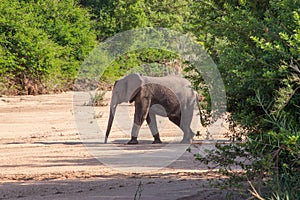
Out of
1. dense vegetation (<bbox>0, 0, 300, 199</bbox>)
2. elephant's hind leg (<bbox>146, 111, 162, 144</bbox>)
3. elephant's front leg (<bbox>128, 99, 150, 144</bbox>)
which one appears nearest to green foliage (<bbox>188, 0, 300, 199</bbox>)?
dense vegetation (<bbox>0, 0, 300, 199</bbox>)

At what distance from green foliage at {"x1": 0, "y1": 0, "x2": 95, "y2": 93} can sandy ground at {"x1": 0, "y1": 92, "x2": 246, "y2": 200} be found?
9.02 metres

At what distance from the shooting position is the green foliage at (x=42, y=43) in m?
29.4

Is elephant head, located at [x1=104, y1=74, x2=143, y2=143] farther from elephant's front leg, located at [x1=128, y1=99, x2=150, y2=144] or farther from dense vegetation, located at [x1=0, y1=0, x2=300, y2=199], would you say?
dense vegetation, located at [x1=0, y1=0, x2=300, y2=199]

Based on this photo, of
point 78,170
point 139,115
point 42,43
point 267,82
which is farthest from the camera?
point 42,43

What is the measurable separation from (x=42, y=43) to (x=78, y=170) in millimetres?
18986

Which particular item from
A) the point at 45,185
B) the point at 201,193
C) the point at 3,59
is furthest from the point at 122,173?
the point at 3,59

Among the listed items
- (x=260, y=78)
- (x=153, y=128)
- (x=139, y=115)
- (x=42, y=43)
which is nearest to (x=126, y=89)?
(x=139, y=115)

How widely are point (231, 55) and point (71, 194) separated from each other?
3383 millimetres

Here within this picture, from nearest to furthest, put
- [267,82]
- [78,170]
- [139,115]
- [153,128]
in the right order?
1. [267,82]
2. [78,170]
3. [139,115]
4. [153,128]

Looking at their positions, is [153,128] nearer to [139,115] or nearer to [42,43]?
[139,115]

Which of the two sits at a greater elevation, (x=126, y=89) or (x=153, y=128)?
(x=126, y=89)

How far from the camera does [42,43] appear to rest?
30.4m

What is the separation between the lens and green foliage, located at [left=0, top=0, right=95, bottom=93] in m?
29.4

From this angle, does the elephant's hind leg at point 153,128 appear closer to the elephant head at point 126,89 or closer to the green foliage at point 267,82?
the elephant head at point 126,89
